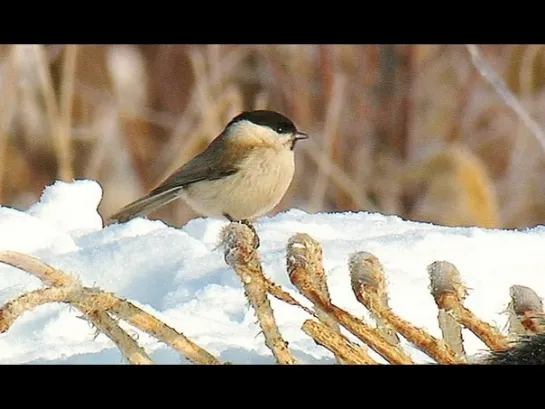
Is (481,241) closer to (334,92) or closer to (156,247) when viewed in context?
(156,247)

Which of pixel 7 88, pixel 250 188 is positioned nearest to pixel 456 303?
pixel 250 188

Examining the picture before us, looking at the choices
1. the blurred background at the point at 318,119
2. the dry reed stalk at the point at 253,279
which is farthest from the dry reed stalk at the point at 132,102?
the dry reed stalk at the point at 253,279

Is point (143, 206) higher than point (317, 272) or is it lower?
higher

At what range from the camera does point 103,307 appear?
0.92 meters

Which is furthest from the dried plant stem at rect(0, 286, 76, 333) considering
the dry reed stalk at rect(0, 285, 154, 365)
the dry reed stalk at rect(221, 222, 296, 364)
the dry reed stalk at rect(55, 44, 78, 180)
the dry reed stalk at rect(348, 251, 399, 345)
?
the dry reed stalk at rect(55, 44, 78, 180)

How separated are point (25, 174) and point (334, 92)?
0.70m

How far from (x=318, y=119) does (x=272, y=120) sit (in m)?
0.90

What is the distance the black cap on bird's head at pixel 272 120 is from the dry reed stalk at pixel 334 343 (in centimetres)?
57

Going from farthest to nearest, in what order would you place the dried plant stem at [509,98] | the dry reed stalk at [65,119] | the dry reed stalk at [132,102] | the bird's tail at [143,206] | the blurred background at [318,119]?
the dry reed stalk at [132,102] → the blurred background at [318,119] → the dry reed stalk at [65,119] → the dried plant stem at [509,98] → the bird's tail at [143,206]

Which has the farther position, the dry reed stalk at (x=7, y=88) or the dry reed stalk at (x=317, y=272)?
the dry reed stalk at (x=7, y=88)

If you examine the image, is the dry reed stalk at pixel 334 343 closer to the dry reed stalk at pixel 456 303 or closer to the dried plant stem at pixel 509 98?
the dry reed stalk at pixel 456 303

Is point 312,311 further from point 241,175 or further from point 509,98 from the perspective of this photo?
point 509,98

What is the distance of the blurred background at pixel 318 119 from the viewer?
2119mm
